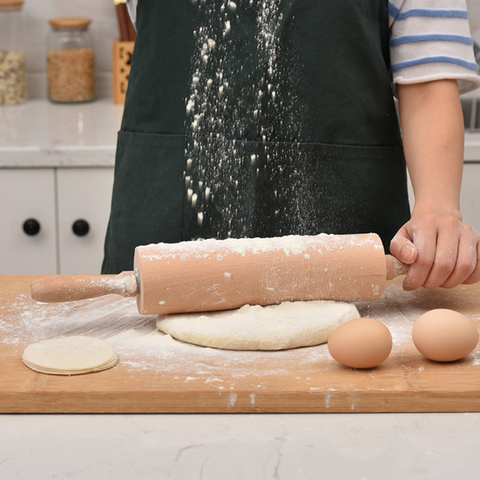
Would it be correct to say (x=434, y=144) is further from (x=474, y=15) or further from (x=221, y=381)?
(x=474, y=15)

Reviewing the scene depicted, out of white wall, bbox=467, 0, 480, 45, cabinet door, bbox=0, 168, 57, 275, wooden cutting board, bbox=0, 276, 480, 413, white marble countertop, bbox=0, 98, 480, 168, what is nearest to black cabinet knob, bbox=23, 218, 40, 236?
cabinet door, bbox=0, 168, 57, 275

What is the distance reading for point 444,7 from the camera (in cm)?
107

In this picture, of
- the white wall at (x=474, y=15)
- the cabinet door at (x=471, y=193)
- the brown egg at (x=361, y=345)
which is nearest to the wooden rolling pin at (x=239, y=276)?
Result: the brown egg at (x=361, y=345)

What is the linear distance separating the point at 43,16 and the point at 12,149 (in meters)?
0.97

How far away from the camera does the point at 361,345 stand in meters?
0.73

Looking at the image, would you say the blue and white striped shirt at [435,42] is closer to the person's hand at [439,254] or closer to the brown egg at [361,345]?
the person's hand at [439,254]

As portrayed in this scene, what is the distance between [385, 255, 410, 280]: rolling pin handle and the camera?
93 cm

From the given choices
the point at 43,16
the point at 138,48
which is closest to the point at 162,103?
the point at 138,48

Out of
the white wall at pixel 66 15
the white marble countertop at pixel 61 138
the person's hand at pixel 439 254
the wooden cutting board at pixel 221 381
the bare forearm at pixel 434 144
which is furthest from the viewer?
the white wall at pixel 66 15

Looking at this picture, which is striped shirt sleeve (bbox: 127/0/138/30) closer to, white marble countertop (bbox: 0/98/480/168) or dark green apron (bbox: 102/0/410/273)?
dark green apron (bbox: 102/0/410/273)

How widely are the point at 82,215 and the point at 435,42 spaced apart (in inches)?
41.4

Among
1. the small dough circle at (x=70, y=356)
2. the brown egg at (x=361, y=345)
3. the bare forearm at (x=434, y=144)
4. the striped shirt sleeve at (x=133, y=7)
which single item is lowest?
the small dough circle at (x=70, y=356)

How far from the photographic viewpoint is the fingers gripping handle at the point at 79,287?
2.72 feet

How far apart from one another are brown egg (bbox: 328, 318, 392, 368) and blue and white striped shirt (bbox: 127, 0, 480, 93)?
0.51 meters
